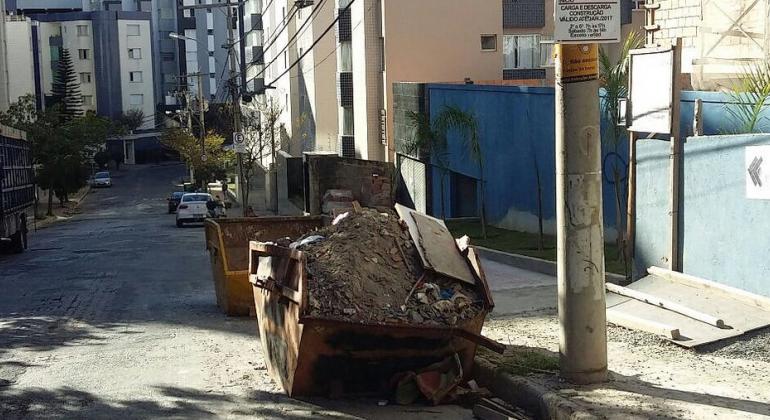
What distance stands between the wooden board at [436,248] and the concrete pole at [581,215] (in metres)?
1.15

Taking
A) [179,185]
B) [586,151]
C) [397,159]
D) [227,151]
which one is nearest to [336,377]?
[586,151]

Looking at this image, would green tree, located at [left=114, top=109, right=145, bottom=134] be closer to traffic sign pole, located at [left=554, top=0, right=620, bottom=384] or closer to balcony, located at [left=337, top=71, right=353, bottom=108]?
balcony, located at [left=337, top=71, right=353, bottom=108]

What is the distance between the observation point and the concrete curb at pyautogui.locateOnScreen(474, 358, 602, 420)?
8.00 metres

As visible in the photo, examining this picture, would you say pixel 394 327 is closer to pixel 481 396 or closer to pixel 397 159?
pixel 481 396

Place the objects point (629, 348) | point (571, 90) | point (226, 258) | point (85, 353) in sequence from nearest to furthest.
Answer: point (571, 90), point (629, 348), point (85, 353), point (226, 258)

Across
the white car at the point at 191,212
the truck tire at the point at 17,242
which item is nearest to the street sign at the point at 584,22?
the truck tire at the point at 17,242

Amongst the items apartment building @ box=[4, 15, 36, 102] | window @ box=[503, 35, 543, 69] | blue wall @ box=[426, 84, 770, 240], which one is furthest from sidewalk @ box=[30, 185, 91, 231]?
blue wall @ box=[426, 84, 770, 240]

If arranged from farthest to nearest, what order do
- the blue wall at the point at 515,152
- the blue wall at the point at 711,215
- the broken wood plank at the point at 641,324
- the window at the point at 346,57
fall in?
the window at the point at 346,57 → the blue wall at the point at 515,152 → the blue wall at the point at 711,215 → the broken wood plank at the point at 641,324

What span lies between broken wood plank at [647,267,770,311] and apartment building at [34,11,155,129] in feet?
328

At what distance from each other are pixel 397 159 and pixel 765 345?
2736 cm

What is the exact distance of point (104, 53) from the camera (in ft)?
348

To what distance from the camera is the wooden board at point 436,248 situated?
938cm

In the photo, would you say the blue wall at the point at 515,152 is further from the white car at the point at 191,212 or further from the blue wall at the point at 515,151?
the white car at the point at 191,212

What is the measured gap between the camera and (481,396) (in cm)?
909
